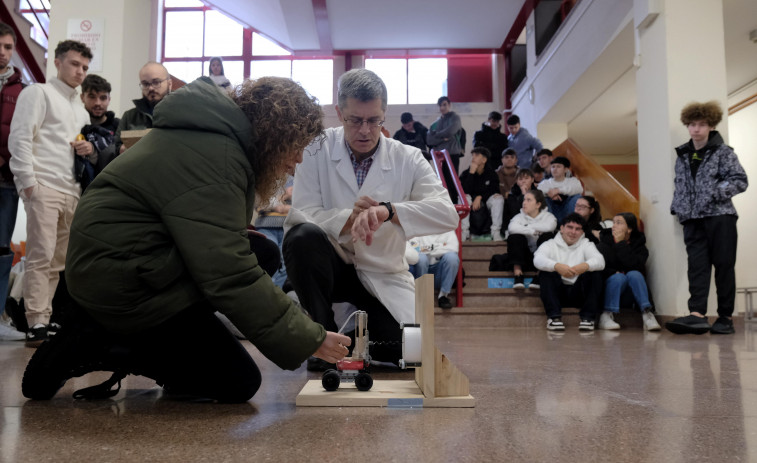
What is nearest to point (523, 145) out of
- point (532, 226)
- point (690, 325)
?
point (532, 226)

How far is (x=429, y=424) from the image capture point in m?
1.29

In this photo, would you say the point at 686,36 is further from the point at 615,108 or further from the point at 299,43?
the point at 299,43

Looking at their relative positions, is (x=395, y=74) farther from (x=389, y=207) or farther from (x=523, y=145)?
(x=389, y=207)

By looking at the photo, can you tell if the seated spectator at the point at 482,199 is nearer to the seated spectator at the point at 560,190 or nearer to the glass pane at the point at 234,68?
the seated spectator at the point at 560,190

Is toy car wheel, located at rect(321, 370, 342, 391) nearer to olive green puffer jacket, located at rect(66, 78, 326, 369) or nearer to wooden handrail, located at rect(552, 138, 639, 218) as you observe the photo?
olive green puffer jacket, located at rect(66, 78, 326, 369)

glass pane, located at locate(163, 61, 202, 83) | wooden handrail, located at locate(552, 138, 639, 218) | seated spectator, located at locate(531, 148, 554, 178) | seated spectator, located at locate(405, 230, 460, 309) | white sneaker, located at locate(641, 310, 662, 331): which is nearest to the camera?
white sneaker, located at locate(641, 310, 662, 331)

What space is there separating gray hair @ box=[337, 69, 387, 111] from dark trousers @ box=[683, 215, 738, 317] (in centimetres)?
328

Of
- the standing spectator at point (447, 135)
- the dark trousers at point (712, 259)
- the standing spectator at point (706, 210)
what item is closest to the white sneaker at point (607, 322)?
the standing spectator at point (706, 210)

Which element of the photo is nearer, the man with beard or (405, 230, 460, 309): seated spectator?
the man with beard

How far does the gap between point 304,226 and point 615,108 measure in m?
9.08

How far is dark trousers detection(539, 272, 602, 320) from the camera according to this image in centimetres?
495

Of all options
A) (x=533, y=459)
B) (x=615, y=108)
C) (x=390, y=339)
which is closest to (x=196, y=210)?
(x=533, y=459)

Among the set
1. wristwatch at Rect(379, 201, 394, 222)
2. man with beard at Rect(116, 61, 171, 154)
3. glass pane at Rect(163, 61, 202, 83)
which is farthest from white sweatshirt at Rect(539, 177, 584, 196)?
glass pane at Rect(163, 61, 202, 83)

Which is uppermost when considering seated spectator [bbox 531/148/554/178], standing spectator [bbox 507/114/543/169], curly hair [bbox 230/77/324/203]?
standing spectator [bbox 507/114/543/169]
